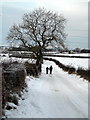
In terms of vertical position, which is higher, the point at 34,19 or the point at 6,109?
the point at 34,19

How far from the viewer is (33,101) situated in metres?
12.8

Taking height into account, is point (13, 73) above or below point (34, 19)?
below

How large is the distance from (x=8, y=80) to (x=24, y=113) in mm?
3310

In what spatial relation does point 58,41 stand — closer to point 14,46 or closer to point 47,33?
point 47,33

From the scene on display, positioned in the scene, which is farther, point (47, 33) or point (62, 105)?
point (47, 33)

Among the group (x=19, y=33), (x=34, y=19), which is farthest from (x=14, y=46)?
(x=34, y=19)

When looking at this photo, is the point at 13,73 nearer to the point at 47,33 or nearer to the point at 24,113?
the point at 24,113

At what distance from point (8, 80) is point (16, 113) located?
348 centimetres

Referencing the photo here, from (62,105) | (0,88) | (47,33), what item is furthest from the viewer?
(47,33)

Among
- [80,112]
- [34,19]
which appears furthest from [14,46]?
[80,112]

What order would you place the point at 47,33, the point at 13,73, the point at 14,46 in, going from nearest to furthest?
the point at 13,73 < the point at 47,33 < the point at 14,46

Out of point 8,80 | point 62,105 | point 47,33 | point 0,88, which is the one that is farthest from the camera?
point 47,33

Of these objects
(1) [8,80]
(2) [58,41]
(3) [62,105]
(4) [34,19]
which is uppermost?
(4) [34,19]

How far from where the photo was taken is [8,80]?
511 inches
